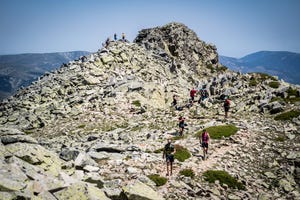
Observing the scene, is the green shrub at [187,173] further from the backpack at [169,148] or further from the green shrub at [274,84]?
the green shrub at [274,84]

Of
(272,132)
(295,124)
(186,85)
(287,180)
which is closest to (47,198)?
(287,180)

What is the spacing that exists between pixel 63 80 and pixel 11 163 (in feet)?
154

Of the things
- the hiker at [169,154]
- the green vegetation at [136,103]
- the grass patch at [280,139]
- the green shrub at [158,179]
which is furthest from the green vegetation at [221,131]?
the green vegetation at [136,103]

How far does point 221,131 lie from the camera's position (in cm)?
3116

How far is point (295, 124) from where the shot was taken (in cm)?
3209

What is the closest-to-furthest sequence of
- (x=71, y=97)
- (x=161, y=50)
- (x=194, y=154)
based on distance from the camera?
1. (x=194, y=154)
2. (x=71, y=97)
3. (x=161, y=50)

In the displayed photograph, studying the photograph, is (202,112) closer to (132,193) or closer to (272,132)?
(272,132)

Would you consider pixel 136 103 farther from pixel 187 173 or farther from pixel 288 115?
pixel 187 173

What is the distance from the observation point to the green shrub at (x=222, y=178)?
22.9 m

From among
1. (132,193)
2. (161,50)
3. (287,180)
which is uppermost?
(161,50)

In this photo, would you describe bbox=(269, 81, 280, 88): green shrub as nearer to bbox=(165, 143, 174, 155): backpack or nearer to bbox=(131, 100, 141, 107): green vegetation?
bbox=(131, 100, 141, 107): green vegetation

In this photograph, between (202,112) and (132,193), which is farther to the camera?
(202,112)

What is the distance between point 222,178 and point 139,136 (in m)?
13.5

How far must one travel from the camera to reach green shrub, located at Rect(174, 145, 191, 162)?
26234 millimetres
